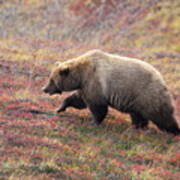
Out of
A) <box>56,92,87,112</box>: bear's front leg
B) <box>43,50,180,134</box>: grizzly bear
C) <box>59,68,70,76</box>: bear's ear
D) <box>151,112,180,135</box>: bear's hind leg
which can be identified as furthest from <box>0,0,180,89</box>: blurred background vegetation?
<box>151,112,180,135</box>: bear's hind leg

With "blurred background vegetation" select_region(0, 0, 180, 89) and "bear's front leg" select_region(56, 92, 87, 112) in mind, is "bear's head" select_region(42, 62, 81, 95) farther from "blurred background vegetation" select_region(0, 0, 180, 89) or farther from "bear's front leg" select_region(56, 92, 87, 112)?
"blurred background vegetation" select_region(0, 0, 180, 89)

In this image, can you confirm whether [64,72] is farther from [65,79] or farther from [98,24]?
[98,24]

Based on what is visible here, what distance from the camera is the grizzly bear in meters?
9.13

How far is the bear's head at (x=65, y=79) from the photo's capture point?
32.9ft

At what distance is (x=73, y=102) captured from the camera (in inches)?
412

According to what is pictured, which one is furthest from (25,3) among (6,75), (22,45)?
(6,75)

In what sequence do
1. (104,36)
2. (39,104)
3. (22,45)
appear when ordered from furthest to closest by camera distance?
(104,36)
(22,45)
(39,104)

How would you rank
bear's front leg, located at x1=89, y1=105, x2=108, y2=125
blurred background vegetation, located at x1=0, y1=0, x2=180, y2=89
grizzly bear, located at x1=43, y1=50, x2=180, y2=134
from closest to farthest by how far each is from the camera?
1. grizzly bear, located at x1=43, y1=50, x2=180, y2=134
2. bear's front leg, located at x1=89, y1=105, x2=108, y2=125
3. blurred background vegetation, located at x1=0, y1=0, x2=180, y2=89

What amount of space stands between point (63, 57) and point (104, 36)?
42.4 feet

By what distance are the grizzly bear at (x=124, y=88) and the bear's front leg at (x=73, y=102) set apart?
0.39 m

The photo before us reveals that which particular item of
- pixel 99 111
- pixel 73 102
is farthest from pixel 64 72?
pixel 99 111

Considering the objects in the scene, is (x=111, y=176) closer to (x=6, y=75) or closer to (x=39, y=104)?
(x=39, y=104)

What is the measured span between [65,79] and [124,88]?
168 centimetres

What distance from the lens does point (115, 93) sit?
30.9ft
